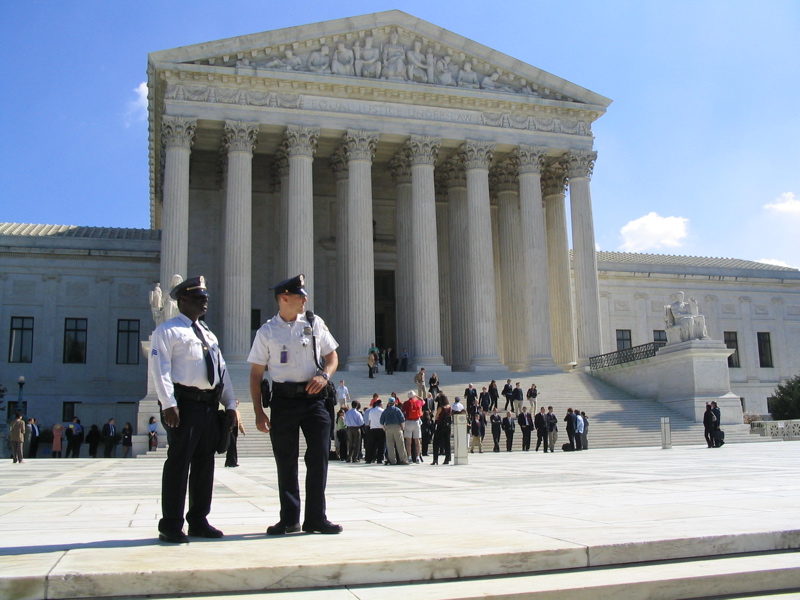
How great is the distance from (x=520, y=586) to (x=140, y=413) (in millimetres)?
27571

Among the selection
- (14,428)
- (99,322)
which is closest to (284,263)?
(99,322)

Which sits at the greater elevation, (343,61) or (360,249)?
(343,61)

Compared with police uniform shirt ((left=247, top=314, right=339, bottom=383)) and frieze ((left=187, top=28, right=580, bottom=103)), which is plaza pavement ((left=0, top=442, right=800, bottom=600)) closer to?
police uniform shirt ((left=247, top=314, right=339, bottom=383))

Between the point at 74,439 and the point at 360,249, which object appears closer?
the point at 74,439

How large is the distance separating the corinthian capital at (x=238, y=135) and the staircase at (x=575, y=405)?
11.2 meters

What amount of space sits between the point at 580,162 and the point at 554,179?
337 cm

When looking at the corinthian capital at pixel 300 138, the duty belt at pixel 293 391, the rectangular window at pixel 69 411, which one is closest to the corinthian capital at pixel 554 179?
the corinthian capital at pixel 300 138

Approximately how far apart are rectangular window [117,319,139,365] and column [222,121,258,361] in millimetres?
10858

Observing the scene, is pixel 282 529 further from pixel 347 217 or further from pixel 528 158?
pixel 528 158

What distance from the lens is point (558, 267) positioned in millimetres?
48000

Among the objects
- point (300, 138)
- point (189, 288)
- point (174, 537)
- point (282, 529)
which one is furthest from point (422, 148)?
point (174, 537)

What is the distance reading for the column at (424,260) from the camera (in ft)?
137

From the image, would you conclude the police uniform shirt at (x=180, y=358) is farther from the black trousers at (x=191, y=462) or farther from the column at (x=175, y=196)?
the column at (x=175, y=196)

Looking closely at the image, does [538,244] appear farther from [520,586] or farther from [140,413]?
[520,586]
